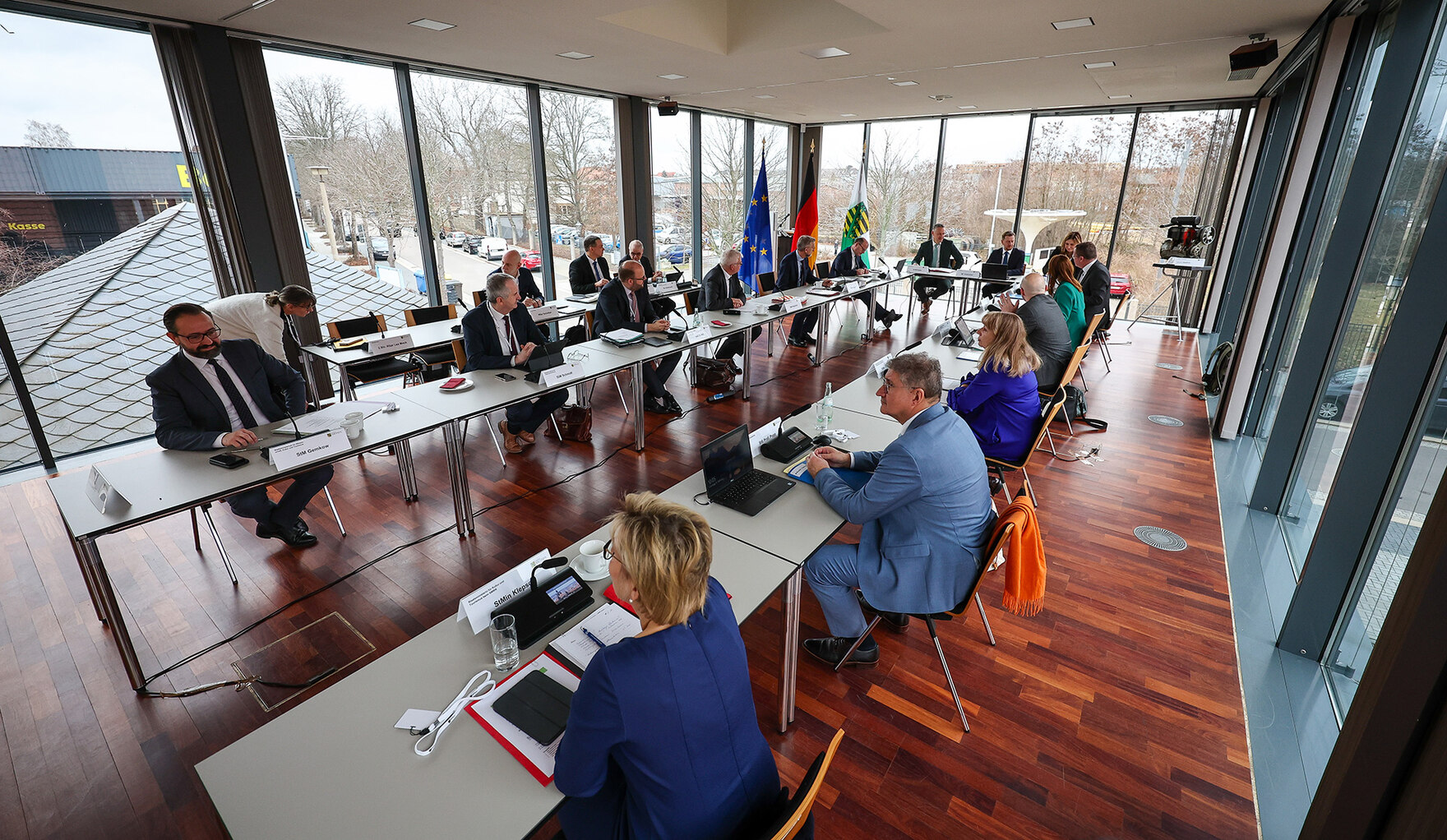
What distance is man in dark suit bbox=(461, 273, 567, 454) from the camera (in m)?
4.74

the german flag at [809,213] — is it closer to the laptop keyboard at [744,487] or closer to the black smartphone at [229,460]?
the laptop keyboard at [744,487]

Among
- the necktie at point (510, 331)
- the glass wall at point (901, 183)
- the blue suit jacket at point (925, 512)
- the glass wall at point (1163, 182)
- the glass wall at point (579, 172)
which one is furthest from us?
the glass wall at point (901, 183)

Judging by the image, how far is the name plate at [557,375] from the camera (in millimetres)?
4309

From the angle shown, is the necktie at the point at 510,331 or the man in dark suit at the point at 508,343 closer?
the man in dark suit at the point at 508,343

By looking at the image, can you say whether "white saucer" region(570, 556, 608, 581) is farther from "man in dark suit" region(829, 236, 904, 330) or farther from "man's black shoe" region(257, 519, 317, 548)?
"man in dark suit" region(829, 236, 904, 330)

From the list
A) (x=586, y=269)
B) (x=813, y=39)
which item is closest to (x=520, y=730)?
(x=813, y=39)

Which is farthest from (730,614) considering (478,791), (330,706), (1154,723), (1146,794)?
(1154,723)

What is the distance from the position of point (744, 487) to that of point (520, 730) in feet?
4.76

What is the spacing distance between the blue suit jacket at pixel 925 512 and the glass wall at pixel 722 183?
9.44 metres

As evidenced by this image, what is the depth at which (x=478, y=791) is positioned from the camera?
1.46 meters

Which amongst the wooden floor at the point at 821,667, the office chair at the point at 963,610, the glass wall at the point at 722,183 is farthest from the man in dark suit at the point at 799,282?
the office chair at the point at 963,610

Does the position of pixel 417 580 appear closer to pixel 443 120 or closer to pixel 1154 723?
pixel 1154 723

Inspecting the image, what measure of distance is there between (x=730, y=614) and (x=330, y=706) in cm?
111

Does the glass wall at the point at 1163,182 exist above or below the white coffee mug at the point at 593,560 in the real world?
above
